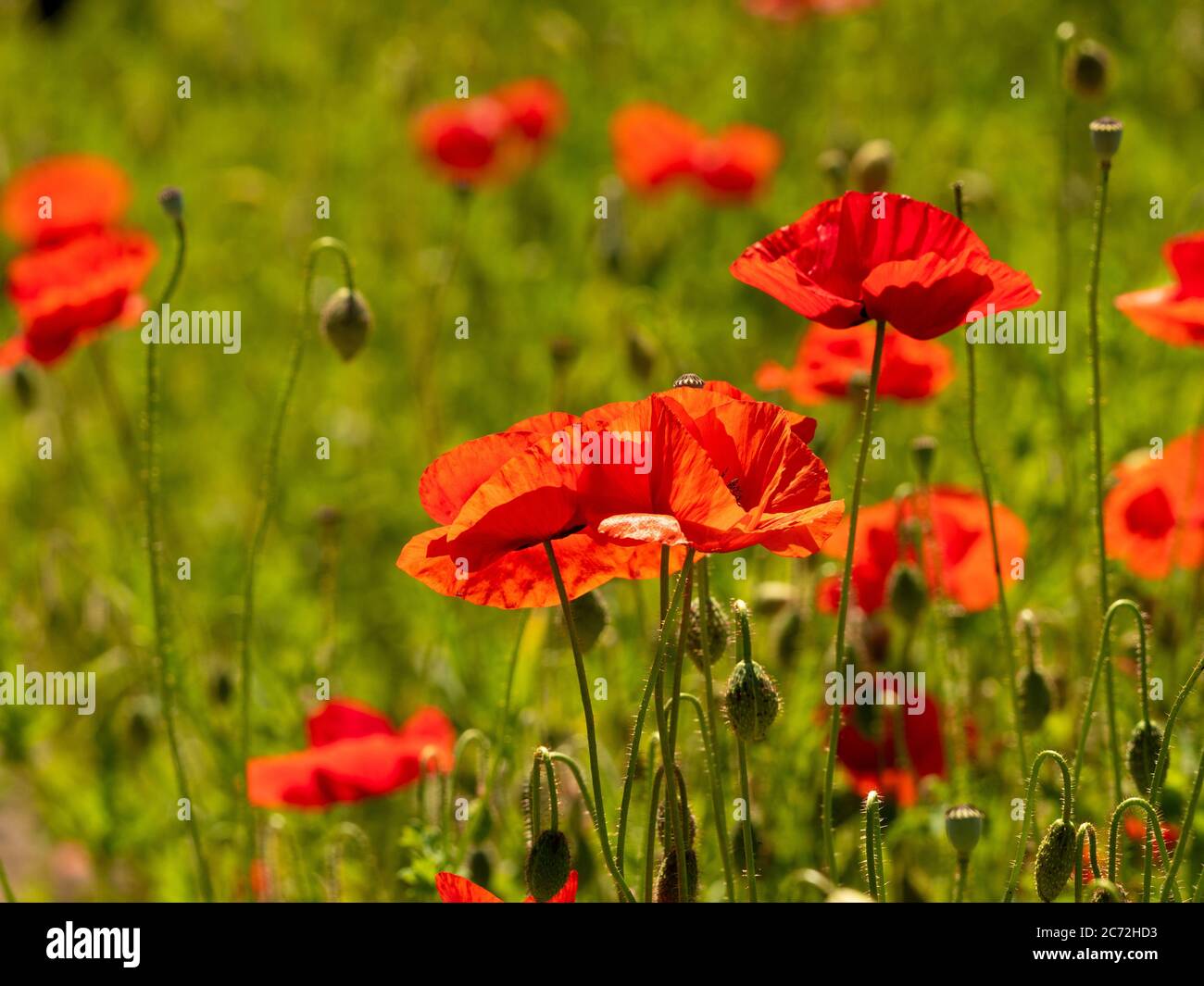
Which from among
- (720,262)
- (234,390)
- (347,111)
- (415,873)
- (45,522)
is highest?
(347,111)

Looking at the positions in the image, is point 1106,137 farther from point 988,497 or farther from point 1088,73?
point 1088,73

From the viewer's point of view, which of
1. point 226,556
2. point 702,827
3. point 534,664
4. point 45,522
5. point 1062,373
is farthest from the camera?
point 45,522

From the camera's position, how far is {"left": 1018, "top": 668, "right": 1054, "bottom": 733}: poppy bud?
64.2 inches

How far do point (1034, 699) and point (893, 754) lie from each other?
0.38 metres

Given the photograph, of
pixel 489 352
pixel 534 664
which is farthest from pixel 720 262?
pixel 534 664

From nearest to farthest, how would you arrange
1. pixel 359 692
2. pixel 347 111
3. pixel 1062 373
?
pixel 1062 373 < pixel 359 692 < pixel 347 111

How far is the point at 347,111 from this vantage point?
14.8 feet

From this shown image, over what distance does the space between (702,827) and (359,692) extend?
0.97 metres

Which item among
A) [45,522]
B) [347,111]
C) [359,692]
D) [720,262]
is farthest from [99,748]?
[347,111]

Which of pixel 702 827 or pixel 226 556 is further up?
pixel 226 556

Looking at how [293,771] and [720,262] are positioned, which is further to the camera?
[720,262]

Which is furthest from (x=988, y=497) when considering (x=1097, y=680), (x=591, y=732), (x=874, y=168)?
(x=874, y=168)

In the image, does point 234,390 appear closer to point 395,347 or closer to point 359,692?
point 395,347

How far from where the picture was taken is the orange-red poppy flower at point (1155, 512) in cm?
194
